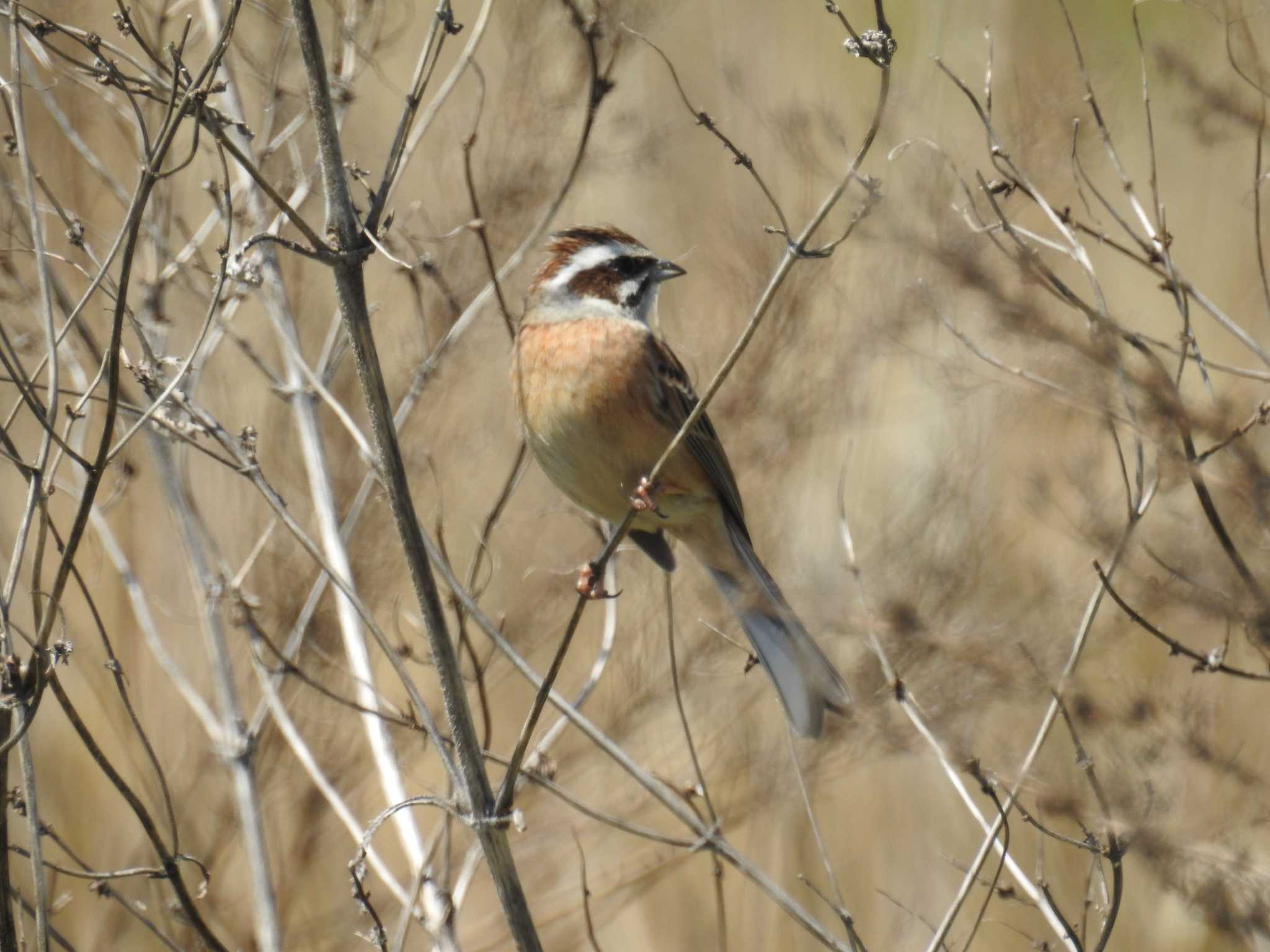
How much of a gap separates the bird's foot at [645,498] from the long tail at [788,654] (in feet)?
1.42

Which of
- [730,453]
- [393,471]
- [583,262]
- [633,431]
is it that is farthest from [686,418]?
[393,471]

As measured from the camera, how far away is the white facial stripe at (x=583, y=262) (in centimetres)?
410

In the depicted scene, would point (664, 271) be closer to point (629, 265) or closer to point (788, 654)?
point (629, 265)

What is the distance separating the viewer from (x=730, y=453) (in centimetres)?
557

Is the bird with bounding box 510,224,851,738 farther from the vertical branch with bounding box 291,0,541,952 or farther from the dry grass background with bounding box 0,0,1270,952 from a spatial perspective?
the vertical branch with bounding box 291,0,541,952

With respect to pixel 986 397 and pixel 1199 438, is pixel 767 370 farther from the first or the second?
pixel 1199 438

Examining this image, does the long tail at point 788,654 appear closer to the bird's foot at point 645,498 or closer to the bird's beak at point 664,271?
the bird's foot at point 645,498

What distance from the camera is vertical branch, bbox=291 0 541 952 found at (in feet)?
7.23

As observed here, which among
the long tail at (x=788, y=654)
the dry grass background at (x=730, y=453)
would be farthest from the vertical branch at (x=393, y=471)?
the dry grass background at (x=730, y=453)

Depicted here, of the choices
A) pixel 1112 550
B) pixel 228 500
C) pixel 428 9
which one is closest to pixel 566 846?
pixel 228 500

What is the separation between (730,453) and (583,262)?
5.47 feet

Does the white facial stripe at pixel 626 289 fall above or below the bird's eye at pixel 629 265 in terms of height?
below

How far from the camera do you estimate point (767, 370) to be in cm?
554

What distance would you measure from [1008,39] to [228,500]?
4.17 meters
